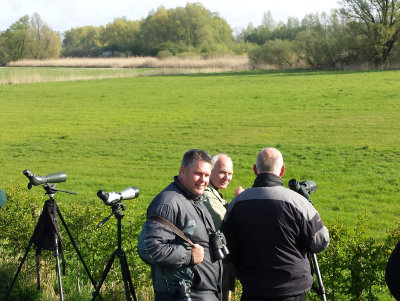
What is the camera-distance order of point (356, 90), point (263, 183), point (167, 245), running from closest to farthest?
point (167, 245), point (263, 183), point (356, 90)

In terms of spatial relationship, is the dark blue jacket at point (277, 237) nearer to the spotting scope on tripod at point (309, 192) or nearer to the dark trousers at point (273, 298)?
the dark trousers at point (273, 298)

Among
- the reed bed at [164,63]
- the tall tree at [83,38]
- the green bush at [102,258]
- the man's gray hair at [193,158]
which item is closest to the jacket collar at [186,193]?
the man's gray hair at [193,158]

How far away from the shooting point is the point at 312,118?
24250 mm

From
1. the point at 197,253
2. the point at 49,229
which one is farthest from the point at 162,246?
the point at 49,229

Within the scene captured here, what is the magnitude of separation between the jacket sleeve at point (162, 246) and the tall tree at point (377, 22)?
54.9 metres

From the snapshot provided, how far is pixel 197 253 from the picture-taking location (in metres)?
4.23

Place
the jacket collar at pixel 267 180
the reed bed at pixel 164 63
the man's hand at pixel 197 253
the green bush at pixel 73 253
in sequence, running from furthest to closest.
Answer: the reed bed at pixel 164 63 < the green bush at pixel 73 253 < the jacket collar at pixel 267 180 < the man's hand at pixel 197 253

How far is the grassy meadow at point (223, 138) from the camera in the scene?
13.4 meters

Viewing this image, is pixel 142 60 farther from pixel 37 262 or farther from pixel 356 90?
→ pixel 37 262

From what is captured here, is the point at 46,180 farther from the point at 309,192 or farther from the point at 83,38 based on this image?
the point at 83,38

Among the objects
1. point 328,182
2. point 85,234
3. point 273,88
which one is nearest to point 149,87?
point 273,88

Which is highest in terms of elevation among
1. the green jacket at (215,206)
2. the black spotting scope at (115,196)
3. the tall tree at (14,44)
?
the tall tree at (14,44)

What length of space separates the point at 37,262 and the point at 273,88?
32596 millimetres

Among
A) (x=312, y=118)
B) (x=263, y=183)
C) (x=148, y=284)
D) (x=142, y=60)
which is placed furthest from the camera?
(x=142, y=60)
